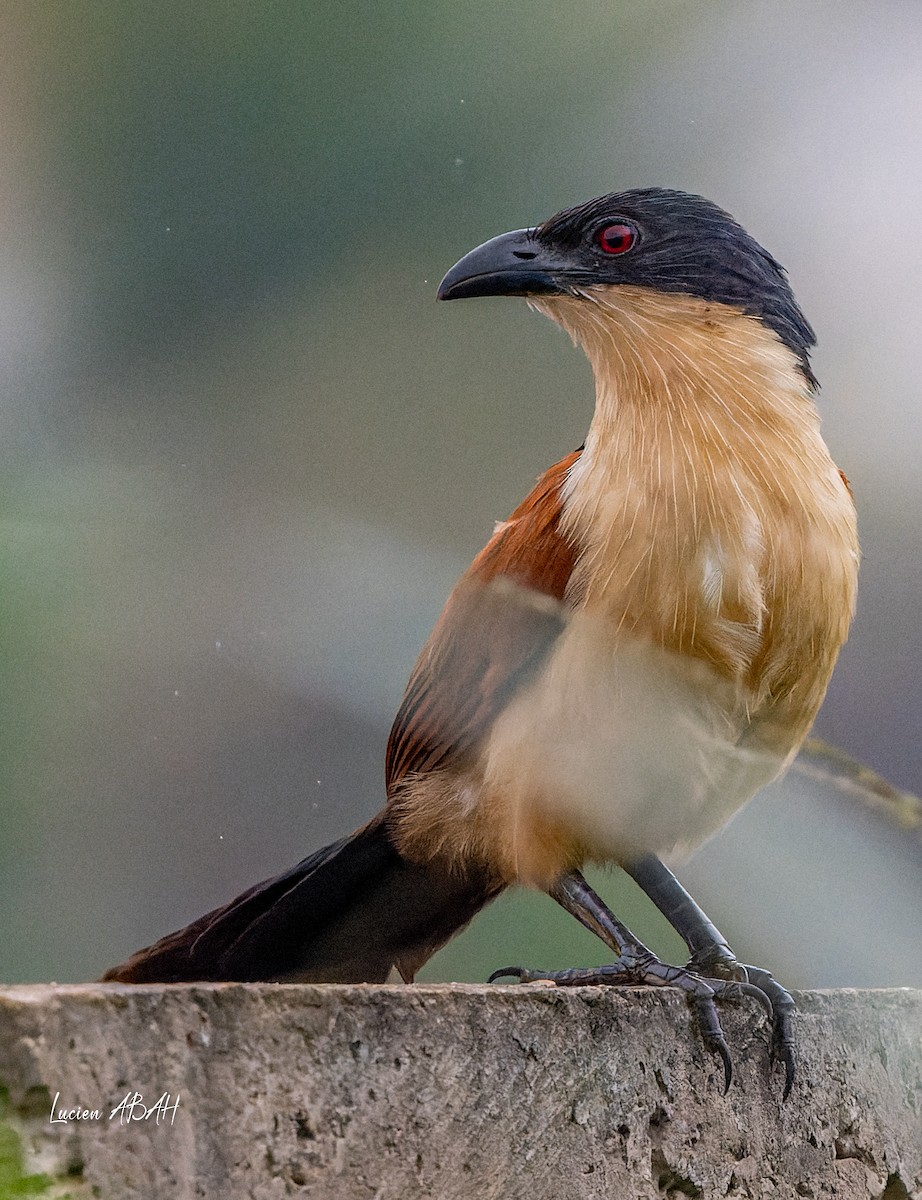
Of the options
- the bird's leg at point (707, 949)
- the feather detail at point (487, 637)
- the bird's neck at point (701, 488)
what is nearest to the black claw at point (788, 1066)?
the bird's leg at point (707, 949)

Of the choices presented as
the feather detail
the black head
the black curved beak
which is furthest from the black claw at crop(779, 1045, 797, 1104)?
the black curved beak

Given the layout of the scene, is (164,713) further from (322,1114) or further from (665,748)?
(322,1114)

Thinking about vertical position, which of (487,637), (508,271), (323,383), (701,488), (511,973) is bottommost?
(511,973)

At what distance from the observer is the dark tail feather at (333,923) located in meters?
1.19

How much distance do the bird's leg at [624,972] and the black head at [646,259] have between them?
69cm

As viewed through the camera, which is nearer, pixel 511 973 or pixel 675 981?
pixel 675 981

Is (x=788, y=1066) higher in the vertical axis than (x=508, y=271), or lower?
lower

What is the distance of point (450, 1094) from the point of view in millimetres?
737

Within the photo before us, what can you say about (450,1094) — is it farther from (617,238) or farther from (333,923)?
(617,238)

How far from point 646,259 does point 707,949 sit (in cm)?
81
